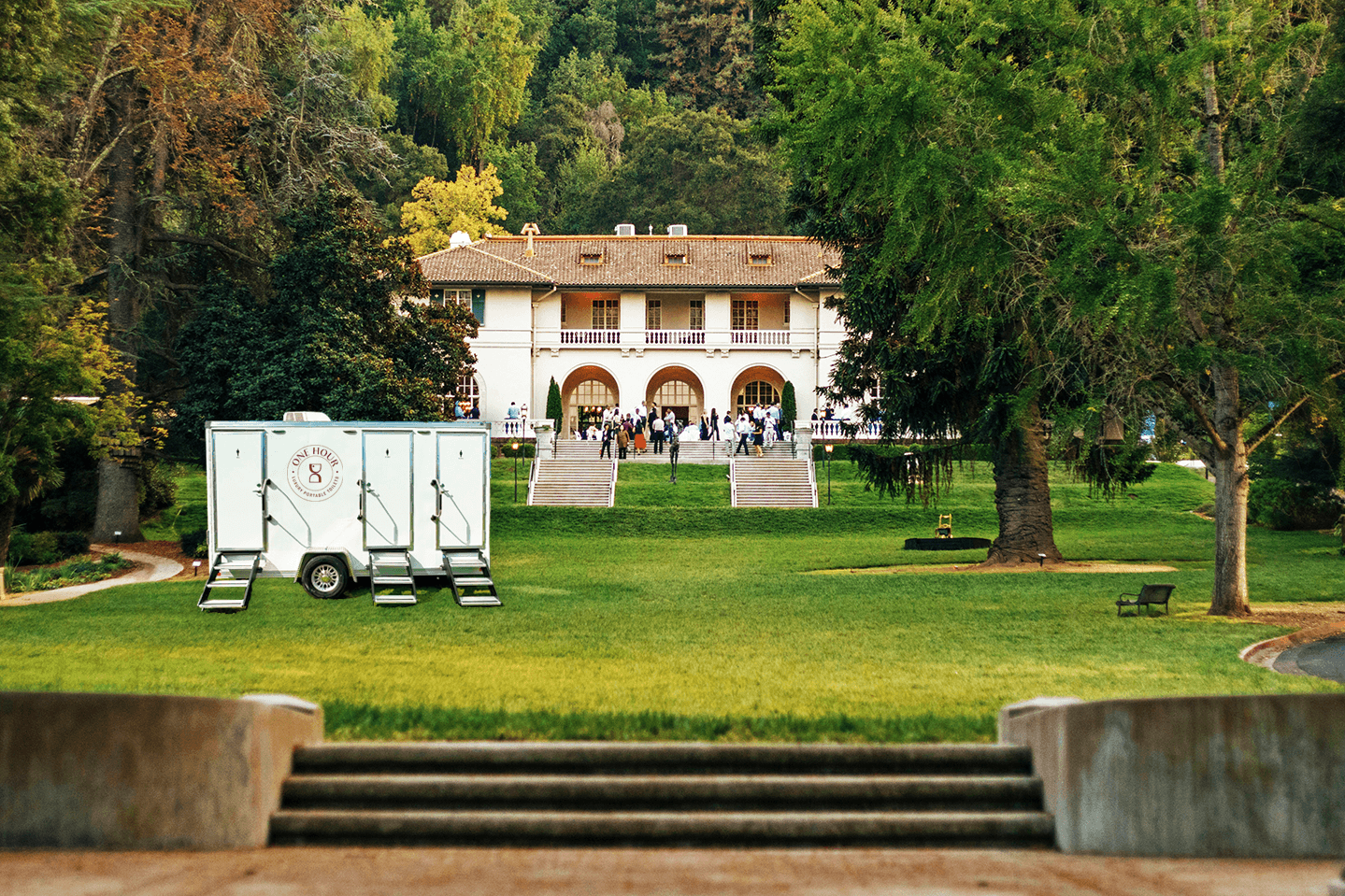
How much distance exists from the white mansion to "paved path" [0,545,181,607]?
25.4 meters

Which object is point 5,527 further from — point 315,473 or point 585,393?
point 585,393

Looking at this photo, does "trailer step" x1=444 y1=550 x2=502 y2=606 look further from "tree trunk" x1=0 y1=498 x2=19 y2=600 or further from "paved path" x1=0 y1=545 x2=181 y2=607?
"tree trunk" x1=0 y1=498 x2=19 y2=600

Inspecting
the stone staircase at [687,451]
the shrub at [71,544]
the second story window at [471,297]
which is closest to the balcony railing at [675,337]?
the second story window at [471,297]

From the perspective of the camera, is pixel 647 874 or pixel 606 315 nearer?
pixel 647 874

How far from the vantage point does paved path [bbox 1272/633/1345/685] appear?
12875mm

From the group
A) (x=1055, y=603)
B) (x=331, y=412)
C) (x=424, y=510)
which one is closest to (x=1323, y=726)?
(x=1055, y=603)

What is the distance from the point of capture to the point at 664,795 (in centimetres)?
744

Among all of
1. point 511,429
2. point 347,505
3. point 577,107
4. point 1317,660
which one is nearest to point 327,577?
point 347,505

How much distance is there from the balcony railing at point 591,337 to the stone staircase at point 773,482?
49.8 ft

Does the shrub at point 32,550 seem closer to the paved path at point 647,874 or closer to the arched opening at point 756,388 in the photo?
the paved path at point 647,874

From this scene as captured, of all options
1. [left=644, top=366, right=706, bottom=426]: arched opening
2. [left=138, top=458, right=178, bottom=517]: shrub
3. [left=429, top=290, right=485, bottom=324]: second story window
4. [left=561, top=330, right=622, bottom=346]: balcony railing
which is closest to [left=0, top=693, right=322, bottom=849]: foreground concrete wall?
[left=138, top=458, right=178, bottom=517]: shrub

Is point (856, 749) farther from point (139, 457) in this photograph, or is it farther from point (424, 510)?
point (139, 457)

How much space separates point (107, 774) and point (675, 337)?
171 feet

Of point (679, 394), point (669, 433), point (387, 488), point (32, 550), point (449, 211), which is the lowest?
point (32, 550)
